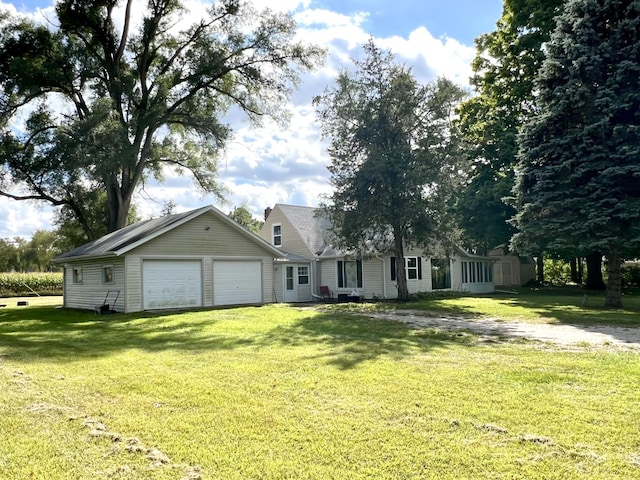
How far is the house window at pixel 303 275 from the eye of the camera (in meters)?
26.2

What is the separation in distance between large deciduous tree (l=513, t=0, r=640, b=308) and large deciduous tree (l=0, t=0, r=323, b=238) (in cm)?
1473

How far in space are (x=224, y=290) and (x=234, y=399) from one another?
52.0 ft

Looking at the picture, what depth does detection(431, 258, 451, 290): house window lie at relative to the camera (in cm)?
→ 2706

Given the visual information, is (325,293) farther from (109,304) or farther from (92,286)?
(92,286)

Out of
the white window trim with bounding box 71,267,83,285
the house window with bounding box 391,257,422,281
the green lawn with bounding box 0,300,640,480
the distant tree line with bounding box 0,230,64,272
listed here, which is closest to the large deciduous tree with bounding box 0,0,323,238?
the white window trim with bounding box 71,267,83,285

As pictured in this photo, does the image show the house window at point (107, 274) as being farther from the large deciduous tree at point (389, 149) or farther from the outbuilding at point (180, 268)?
the large deciduous tree at point (389, 149)

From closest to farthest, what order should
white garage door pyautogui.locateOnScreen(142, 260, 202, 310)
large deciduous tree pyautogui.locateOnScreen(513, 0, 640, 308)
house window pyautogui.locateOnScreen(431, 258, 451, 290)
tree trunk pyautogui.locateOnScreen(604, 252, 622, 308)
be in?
large deciduous tree pyautogui.locateOnScreen(513, 0, 640, 308)
tree trunk pyautogui.locateOnScreen(604, 252, 622, 308)
white garage door pyautogui.locateOnScreen(142, 260, 202, 310)
house window pyautogui.locateOnScreen(431, 258, 451, 290)

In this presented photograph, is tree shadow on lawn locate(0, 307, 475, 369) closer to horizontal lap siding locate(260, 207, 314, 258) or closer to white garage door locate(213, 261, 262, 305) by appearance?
white garage door locate(213, 261, 262, 305)

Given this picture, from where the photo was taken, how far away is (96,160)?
23844 millimetres

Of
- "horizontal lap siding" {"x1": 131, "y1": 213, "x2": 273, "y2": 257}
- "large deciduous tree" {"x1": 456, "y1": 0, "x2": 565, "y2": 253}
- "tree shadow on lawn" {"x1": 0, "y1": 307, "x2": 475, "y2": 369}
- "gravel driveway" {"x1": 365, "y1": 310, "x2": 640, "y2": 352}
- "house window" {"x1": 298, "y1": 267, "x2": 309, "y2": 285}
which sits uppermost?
"large deciduous tree" {"x1": 456, "y1": 0, "x2": 565, "y2": 253}

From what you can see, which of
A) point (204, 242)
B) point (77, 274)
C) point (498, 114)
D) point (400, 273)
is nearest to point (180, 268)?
point (204, 242)

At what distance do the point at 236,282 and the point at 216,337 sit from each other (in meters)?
10.5

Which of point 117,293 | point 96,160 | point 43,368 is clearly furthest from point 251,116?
point 43,368

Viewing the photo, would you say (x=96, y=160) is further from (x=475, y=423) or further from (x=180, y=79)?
(x=475, y=423)
